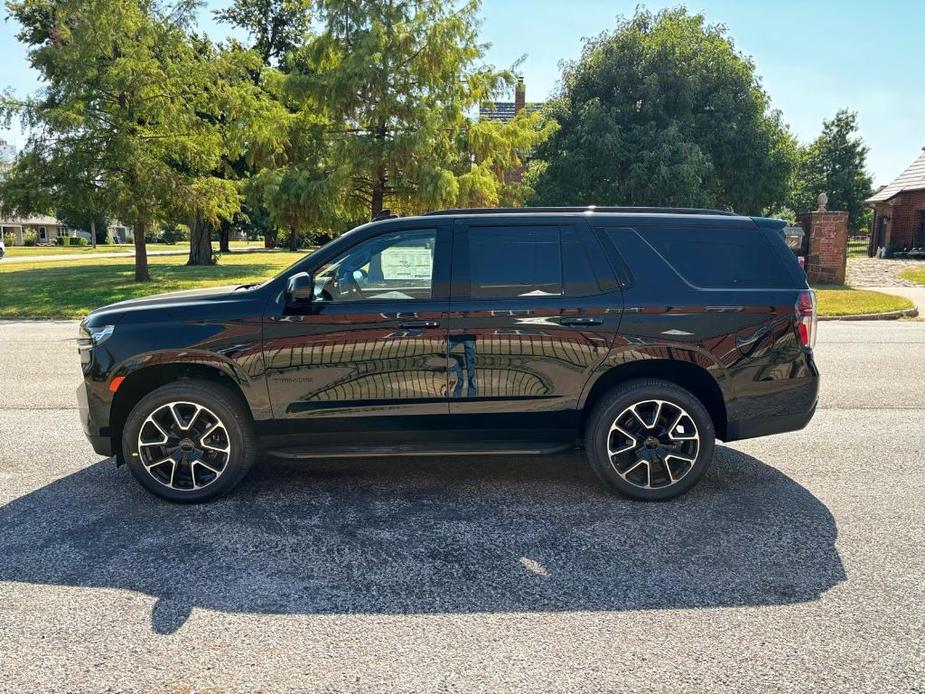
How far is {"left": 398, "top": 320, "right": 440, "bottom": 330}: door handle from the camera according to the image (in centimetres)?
426

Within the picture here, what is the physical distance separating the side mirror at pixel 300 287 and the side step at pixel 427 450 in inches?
38.5

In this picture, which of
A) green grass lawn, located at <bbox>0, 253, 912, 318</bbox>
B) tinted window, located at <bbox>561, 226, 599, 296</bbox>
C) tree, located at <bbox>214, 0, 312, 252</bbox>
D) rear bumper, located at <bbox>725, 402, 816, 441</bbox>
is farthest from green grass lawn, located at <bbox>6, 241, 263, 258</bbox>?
rear bumper, located at <bbox>725, 402, 816, 441</bbox>

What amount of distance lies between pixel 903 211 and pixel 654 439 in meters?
42.9

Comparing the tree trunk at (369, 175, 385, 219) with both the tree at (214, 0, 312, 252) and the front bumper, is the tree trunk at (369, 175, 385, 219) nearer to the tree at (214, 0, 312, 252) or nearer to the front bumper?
the tree at (214, 0, 312, 252)

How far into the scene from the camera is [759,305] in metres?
4.41

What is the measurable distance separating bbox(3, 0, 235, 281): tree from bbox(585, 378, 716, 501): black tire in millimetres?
18933

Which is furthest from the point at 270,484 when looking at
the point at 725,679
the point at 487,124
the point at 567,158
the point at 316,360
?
the point at 567,158

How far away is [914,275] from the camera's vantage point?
25.5 meters

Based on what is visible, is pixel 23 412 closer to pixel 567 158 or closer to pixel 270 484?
pixel 270 484

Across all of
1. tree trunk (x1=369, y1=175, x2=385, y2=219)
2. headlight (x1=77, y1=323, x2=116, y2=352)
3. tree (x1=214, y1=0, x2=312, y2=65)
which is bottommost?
headlight (x1=77, y1=323, x2=116, y2=352)

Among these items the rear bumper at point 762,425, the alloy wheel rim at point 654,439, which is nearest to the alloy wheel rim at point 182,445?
the alloy wheel rim at point 654,439

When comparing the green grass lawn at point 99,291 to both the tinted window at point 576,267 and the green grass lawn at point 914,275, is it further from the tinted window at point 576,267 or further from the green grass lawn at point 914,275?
the tinted window at point 576,267

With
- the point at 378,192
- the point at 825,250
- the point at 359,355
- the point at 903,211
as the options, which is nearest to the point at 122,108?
the point at 378,192

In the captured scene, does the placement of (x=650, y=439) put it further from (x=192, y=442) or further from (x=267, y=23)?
(x=267, y=23)
